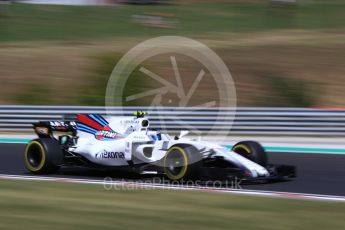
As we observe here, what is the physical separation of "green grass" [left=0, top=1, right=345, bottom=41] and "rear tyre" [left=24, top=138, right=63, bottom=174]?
19248 mm

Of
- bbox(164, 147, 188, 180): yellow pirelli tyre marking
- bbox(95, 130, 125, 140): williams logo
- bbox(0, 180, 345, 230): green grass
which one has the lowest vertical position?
bbox(0, 180, 345, 230): green grass

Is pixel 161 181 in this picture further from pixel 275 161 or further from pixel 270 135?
pixel 270 135

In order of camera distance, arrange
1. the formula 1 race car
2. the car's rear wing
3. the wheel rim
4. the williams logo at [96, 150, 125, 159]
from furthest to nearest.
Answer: the car's rear wing < the wheel rim < the williams logo at [96, 150, 125, 159] < the formula 1 race car

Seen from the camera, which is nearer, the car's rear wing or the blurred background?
the car's rear wing

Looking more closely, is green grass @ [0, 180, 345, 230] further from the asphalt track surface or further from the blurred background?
the blurred background

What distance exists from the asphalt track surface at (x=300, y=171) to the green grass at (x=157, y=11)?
16.1 metres

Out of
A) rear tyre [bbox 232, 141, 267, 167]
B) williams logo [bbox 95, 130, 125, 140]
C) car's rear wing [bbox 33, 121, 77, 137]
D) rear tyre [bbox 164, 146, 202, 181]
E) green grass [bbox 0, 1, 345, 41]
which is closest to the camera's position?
rear tyre [bbox 164, 146, 202, 181]

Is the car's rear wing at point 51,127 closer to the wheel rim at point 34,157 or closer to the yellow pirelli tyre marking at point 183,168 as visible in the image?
the wheel rim at point 34,157

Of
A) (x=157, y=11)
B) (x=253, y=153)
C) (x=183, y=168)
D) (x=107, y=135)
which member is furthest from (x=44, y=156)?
(x=157, y=11)

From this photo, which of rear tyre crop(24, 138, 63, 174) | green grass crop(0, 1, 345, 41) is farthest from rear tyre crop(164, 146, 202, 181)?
green grass crop(0, 1, 345, 41)

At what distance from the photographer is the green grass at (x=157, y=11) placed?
30.9 metres

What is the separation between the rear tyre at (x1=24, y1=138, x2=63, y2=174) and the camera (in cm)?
1084

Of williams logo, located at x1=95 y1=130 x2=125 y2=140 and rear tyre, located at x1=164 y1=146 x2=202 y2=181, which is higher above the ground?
williams logo, located at x1=95 y1=130 x2=125 y2=140

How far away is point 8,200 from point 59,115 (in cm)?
945
